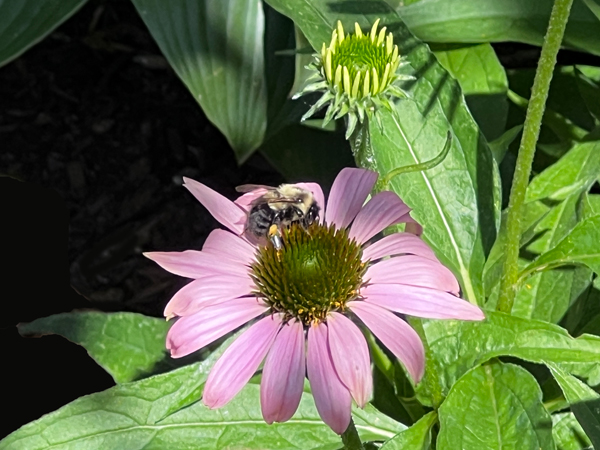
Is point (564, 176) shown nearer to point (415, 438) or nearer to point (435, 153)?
point (435, 153)

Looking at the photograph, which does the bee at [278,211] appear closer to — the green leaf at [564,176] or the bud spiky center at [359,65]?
the bud spiky center at [359,65]

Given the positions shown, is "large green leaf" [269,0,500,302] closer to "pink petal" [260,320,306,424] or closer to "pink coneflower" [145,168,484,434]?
"pink coneflower" [145,168,484,434]

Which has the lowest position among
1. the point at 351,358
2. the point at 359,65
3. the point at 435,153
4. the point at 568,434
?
the point at 568,434

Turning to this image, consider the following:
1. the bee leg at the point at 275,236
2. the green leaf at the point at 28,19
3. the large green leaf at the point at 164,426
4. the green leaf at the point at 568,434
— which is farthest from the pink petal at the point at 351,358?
the green leaf at the point at 28,19

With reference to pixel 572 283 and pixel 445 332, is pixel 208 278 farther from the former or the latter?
pixel 572 283

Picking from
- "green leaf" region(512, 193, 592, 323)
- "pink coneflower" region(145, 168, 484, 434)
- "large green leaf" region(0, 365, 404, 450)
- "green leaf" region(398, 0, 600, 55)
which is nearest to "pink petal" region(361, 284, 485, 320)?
"pink coneflower" region(145, 168, 484, 434)

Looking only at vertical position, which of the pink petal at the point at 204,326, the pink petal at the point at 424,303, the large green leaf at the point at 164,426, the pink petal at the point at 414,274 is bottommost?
the large green leaf at the point at 164,426

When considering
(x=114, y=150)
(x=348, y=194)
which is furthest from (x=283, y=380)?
(x=114, y=150)
